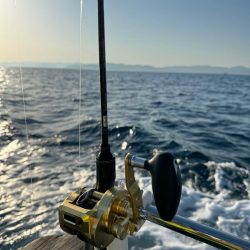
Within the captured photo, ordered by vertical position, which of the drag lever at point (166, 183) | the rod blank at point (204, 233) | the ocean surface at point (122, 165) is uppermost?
the drag lever at point (166, 183)

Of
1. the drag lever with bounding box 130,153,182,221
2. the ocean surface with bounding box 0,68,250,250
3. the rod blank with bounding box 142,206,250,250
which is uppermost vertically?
the drag lever with bounding box 130,153,182,221

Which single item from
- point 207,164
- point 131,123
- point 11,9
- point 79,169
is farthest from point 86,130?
point 11,9

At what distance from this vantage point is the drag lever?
0.76 metres

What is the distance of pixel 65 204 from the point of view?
2.77 feet

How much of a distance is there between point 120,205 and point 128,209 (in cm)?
3

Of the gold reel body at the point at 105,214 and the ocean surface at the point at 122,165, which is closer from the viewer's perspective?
the gold reel body at the point at 105,214

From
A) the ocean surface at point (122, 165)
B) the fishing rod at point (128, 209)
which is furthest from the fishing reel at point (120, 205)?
the ocean surface at point (122, 165)

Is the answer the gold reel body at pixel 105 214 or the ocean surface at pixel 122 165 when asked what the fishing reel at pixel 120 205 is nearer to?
the gold reel body at pixel 105 214

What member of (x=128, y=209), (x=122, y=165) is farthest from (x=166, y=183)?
(x=122, y=165)

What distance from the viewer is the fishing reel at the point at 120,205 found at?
769 mm

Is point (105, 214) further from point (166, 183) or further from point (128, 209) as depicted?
point (166, 183)

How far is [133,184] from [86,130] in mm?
7361

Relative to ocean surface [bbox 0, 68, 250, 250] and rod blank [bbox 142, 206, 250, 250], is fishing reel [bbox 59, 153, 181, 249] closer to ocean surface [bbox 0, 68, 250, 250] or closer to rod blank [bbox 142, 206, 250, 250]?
rod blank [bbox 142, 206, 250, 250]

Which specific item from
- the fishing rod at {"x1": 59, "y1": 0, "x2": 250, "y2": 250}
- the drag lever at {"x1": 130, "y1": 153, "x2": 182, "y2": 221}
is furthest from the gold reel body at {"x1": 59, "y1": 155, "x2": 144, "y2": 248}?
the drag lever at {"x1": 130, "y1": 153, "x2": 182, "y2": 221}
